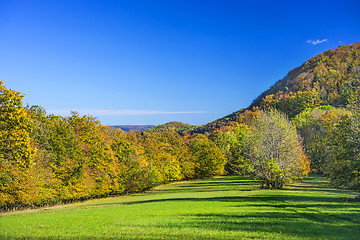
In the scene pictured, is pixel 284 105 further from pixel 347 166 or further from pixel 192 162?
pixel 347 166

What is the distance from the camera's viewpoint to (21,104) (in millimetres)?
26766

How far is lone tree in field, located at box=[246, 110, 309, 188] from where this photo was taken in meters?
46.1

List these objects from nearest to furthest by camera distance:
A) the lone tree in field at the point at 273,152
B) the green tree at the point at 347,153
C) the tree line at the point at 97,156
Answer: the tree line at the point at 97,156, the green tree at the point at 347,153, the lone tree in field at the point at 273,152

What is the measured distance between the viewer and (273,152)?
48031mm

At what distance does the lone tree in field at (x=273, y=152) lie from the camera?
151 ft

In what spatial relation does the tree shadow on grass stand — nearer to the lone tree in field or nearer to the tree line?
the tree line

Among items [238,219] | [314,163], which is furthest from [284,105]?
[238,219]

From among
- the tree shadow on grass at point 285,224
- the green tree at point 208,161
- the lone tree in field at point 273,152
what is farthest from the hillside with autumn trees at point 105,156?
the green tree at point 208,161

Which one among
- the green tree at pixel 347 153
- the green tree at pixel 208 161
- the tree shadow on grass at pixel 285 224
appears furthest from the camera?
the green tree at pixel 208 161

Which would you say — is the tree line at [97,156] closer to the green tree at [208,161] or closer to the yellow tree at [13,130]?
the yellow tree at [13,130]

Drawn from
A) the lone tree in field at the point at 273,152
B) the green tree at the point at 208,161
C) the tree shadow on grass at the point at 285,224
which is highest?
the lone tree in field at the point at 273,152

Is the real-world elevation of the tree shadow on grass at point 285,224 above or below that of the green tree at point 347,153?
below

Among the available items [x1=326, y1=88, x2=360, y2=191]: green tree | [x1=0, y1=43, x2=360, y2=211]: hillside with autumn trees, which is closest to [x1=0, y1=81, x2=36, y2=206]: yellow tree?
[x1=0, y1=43, x2=360, y2=211]: hillside with autumn trees

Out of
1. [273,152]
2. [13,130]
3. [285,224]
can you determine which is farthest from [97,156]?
[285,224]
